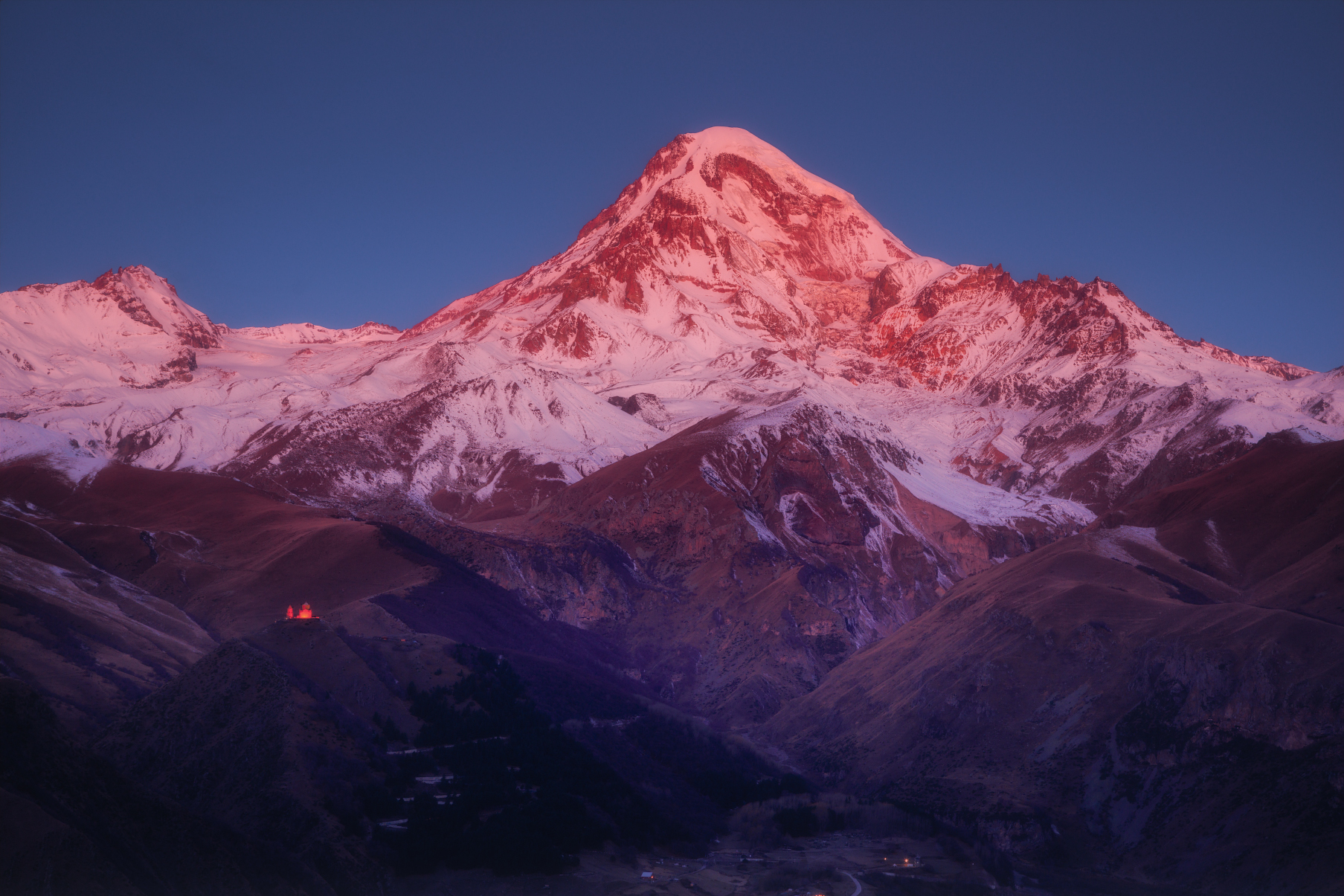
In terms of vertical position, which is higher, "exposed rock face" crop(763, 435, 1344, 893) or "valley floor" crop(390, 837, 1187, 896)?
"exposed rock face" crop(763, 435, 1344, 893)

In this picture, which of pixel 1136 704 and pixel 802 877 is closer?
pixel 802 877

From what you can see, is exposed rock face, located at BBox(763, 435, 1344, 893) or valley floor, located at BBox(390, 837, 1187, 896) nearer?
valley floor, located at BBox(390, 837, 1187, 896)

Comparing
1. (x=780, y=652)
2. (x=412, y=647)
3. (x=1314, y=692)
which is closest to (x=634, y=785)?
(x=412, y=647)

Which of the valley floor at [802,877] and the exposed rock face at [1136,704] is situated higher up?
the exposed rock face at [1136,704]

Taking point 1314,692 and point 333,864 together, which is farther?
point 1314,692

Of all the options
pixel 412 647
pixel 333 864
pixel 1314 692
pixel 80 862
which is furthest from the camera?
pixel 412 647

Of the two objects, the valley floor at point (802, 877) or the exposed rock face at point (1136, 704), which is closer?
the valley floor at point (802, 877)

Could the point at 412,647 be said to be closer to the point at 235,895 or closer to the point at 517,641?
the point at 517,641

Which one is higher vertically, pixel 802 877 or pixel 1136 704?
pixel 1136 704
